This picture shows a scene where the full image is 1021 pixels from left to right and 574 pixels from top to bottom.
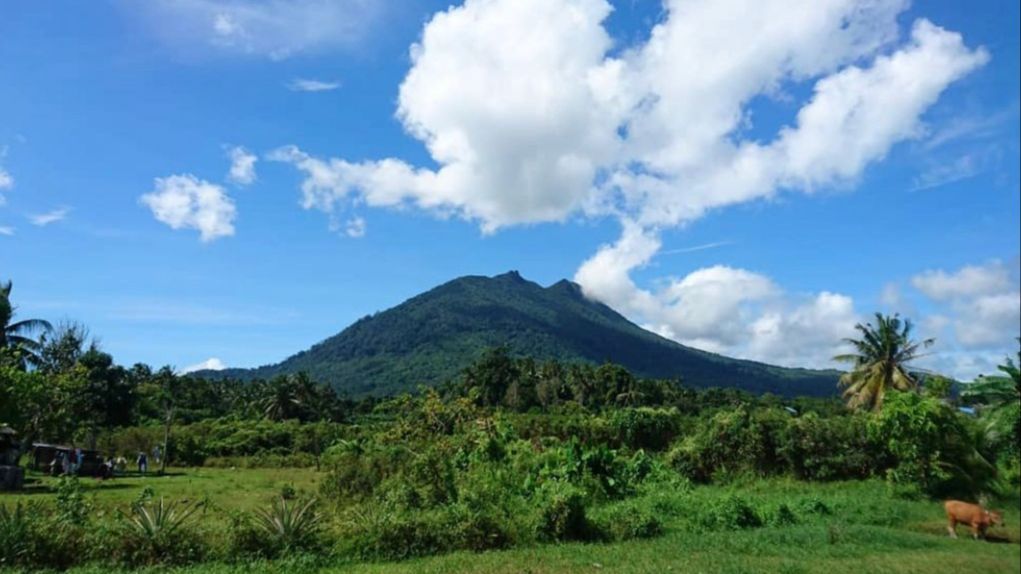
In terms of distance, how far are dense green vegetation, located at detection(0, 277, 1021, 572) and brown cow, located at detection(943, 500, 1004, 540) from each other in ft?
0.81

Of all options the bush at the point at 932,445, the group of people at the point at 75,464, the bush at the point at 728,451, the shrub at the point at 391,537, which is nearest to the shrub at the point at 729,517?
the bush at the point at 932,445

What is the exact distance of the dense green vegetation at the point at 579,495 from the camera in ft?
31.6

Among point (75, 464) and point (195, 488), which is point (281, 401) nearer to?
point (75, 464)

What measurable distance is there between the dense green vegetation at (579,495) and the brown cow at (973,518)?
0.81ft

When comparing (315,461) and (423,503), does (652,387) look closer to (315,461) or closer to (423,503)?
(315,461)

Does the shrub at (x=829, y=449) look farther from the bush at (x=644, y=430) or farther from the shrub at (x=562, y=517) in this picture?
the shrub at (x=562, y=517)

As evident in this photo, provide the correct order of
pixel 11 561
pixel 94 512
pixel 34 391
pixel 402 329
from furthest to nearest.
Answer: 1. pixel 402 329
2. pixel 34 391
3. pixel 94 512
4. pixel 11 561

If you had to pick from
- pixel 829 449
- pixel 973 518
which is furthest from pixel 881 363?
pixel 973 518

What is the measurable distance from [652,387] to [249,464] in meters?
44.6

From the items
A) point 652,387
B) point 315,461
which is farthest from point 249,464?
point 652,387

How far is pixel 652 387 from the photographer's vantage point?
69.0m

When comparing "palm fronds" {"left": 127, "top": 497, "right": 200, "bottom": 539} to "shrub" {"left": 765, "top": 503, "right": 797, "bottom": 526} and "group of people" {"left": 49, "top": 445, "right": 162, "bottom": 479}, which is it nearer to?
"shrub" {"left": 765, "top": 503, "right": 797, "bottom": 526}

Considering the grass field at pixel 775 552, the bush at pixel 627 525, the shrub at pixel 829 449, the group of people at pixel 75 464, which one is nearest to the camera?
the grass field at pixel 775 552

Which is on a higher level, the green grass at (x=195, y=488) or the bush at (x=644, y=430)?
the bush at (x=644, y=430)
